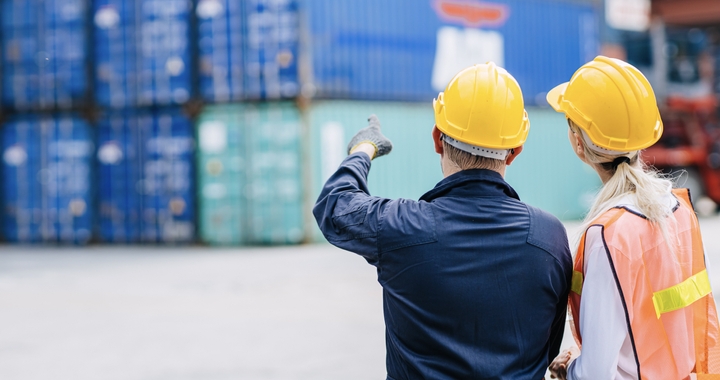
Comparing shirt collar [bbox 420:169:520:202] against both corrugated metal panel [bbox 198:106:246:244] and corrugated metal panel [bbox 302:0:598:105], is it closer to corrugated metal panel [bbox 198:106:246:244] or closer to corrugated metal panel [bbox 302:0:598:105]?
corrugated metal panel [bbox 302:0:598:105]

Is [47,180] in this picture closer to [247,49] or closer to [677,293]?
[247,49]

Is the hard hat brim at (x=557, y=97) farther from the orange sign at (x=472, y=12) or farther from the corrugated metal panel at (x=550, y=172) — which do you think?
the corrugated metal panel at (x=550, y=172)

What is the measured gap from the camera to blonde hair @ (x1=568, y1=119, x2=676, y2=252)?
2.05 m

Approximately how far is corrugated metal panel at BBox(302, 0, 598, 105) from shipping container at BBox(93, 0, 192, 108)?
2523 millimetres

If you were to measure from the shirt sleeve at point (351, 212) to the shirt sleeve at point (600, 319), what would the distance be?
1.72 ft

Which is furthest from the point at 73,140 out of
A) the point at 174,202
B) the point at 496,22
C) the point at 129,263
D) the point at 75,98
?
the point at 496,22

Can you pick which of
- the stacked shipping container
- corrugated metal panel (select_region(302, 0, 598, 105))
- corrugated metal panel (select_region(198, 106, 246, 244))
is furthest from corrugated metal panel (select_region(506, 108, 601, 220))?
corrugated metal panel (select_region(198, 106, 246, 244))

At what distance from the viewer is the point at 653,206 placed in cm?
206

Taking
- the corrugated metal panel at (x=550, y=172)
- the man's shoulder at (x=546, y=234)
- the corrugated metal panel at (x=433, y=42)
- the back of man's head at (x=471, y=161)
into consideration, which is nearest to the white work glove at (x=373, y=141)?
the back of man's head at (x=471, y=161)

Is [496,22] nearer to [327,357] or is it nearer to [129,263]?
[129,263]

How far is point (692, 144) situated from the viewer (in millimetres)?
17859

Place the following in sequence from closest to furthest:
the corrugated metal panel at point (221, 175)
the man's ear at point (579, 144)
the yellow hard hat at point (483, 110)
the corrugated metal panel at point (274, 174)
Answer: the yellow hard hat at point (483, 110) < the man's ear at point (579, 144) < the corrugated metal panel at point (274, 174) < the corrugated metal panel at point (221, 175)

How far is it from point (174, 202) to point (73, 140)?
253 cm

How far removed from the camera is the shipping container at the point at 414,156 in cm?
1422
